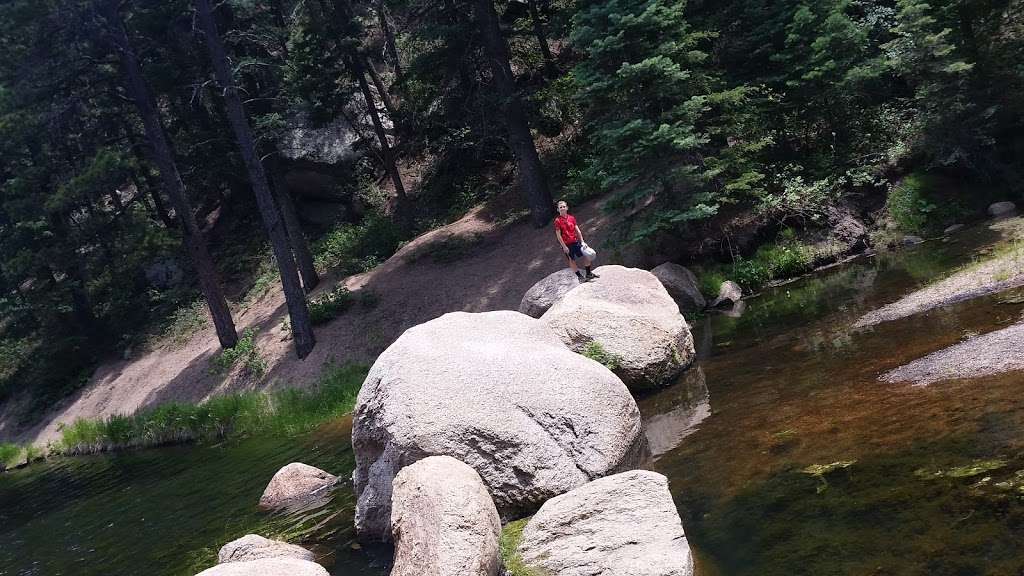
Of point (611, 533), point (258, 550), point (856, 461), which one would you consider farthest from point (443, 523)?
point (856, 461)

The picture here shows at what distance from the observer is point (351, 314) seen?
75.1 feet

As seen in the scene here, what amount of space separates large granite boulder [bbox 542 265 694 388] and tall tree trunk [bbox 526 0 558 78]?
14914mm

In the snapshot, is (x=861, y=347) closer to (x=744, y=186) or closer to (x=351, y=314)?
(x=744, y=186)

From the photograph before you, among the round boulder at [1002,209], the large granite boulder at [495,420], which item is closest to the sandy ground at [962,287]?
the round boulder at [1002,209]

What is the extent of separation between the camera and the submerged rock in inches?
671

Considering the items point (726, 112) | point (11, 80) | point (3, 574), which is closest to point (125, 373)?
point (11, 80)

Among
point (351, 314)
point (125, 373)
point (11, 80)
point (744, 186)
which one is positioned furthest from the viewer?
point (125, 373)

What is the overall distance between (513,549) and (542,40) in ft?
76.6

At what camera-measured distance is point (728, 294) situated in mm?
17125

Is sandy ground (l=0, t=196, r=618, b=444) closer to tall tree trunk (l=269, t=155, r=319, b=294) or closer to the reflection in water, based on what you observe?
tall tree trunk (l=269, t=155, r=319, b=294)

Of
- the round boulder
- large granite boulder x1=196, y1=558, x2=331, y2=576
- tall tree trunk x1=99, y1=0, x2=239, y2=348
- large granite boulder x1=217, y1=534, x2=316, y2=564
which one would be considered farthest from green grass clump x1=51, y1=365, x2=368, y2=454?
the round boulder

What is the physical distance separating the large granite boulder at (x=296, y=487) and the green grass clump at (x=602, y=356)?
176 inches

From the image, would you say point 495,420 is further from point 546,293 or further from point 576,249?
point 546,293

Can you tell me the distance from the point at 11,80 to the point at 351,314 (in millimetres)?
14132
